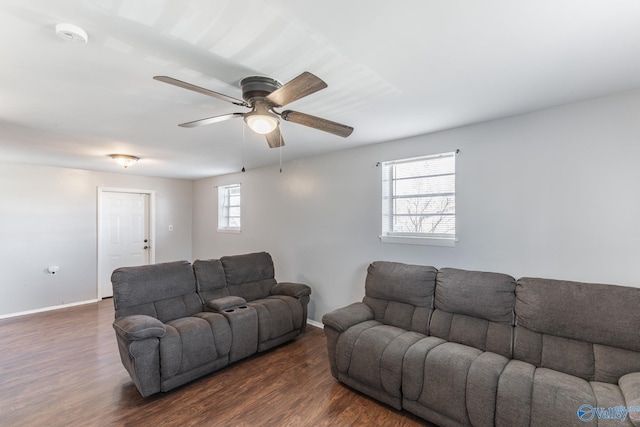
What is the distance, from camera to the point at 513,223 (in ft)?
8.61

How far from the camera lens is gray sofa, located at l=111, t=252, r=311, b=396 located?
2447mm

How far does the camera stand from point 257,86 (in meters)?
1.87

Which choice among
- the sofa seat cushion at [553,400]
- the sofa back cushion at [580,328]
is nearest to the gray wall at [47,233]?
the sofa seat cushion at [553,400]

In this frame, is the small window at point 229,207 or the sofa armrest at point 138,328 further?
the small window at point 229,207

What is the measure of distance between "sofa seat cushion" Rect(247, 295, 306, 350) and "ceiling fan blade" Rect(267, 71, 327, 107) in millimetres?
2392

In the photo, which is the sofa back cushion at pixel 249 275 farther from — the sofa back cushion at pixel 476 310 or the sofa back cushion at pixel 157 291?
the sofa back cushion at pixel 476 310

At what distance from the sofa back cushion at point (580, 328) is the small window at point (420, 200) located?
3.02 feet

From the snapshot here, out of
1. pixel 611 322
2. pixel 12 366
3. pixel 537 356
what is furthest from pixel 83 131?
pixel 611 322

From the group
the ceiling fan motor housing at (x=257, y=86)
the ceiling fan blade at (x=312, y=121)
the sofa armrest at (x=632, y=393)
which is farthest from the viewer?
the ceiling fan blade at (x=312, y=121)

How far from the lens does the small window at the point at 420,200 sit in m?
3.05

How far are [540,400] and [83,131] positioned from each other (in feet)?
14.6

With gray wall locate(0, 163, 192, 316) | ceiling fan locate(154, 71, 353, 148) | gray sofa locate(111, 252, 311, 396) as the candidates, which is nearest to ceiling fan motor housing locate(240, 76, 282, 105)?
ceiling fan locate(154, 71, 353, 148)

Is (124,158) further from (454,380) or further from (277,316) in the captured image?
(454,380)

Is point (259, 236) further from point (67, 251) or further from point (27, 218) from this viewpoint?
point (27, 218)
